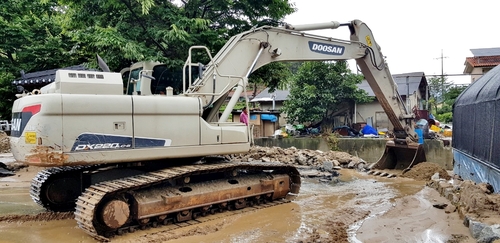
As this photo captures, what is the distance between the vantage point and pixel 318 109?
20.0 metres

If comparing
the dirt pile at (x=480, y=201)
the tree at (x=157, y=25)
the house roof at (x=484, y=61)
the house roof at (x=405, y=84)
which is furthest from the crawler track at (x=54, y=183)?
the house roof at (x=484, y=61)

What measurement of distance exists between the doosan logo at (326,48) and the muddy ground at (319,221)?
3.19m

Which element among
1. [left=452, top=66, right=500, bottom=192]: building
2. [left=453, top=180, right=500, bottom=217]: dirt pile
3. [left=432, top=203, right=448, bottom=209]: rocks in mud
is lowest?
[left=432, top=203, right=448, bottom=209]: rocks in mud

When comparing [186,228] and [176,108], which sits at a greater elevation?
[176,108]

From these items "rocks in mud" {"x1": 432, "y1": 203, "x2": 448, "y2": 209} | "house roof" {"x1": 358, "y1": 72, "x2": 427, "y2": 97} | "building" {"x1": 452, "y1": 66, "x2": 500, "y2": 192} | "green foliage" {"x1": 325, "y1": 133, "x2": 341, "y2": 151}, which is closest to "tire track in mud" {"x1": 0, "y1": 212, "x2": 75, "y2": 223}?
"rocks in mud" {"x1": 432, "y1": 203, "x2": 448, "y2": 209}

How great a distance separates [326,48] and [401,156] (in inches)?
187

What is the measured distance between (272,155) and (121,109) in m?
8.64

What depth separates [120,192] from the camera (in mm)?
5660

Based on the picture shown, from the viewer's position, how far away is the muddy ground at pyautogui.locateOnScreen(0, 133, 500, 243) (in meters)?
5.42

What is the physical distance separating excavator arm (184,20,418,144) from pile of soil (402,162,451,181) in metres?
0.84

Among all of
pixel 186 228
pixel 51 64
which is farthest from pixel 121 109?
pixel 51 64

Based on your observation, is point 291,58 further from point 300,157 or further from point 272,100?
point 272,100

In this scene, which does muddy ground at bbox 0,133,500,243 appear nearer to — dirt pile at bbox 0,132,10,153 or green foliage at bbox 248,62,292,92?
green foliage at bbox 248,62,292,92

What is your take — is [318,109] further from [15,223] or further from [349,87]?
[15,223]
